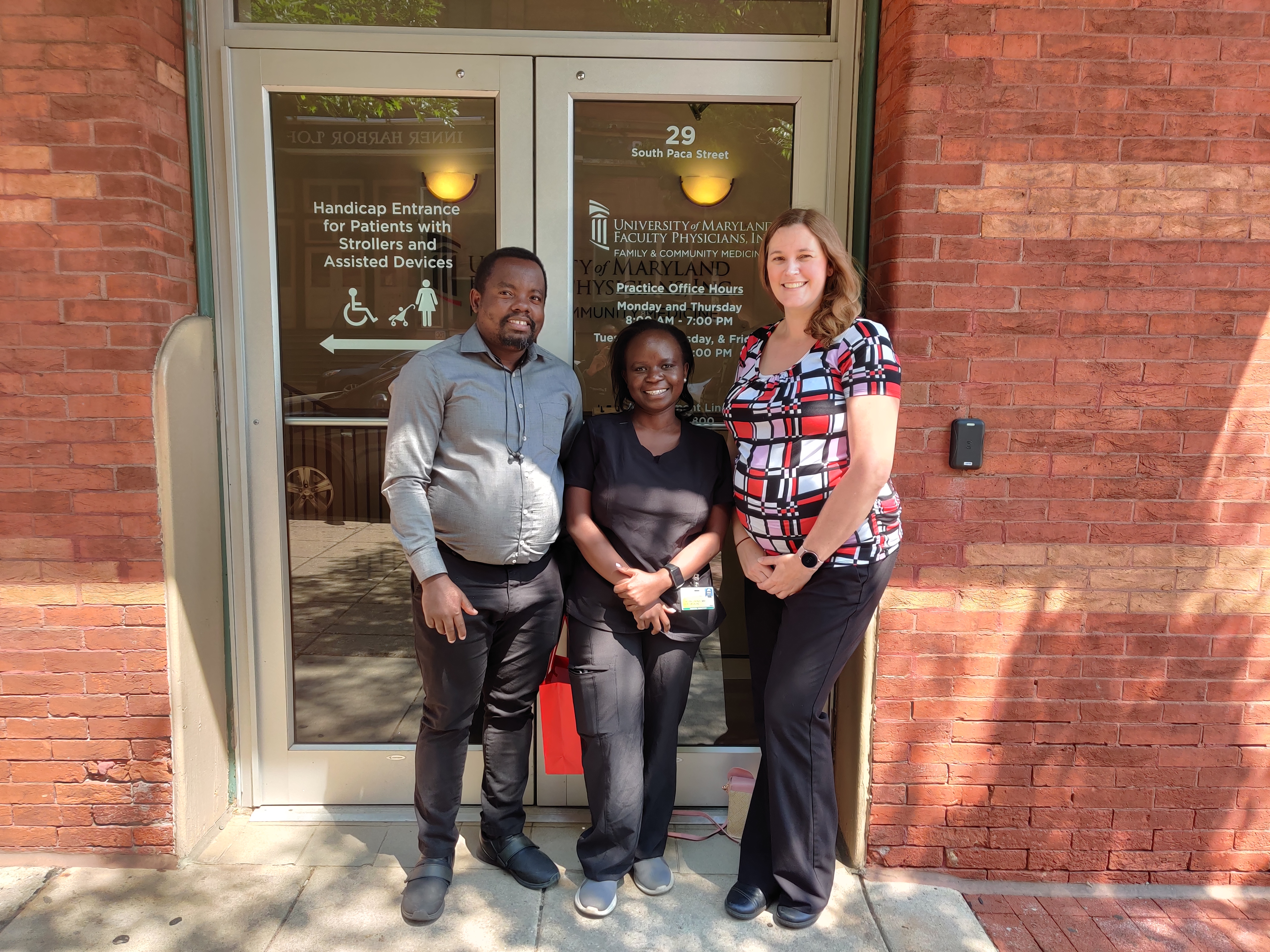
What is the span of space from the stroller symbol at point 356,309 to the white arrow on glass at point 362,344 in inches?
2.6

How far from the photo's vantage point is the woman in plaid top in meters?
2.31

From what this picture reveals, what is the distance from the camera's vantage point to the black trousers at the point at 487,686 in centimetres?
257

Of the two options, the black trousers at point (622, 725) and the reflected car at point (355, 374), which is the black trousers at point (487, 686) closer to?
the black trousers at point (622, 725)

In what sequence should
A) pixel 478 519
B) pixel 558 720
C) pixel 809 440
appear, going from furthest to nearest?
pixel 558 720 → pixel 478 519 → pixel 809 440

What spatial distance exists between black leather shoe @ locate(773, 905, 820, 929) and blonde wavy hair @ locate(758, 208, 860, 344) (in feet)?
5.77

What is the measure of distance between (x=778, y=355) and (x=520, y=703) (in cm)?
140

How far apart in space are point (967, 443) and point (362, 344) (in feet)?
7.07

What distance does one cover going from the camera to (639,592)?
2506 mm

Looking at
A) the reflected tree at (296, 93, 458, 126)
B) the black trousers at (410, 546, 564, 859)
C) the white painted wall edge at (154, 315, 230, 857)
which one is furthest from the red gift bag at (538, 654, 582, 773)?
the reflected tree at (296, 93, 458, 126)

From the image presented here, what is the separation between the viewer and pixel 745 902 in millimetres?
2654

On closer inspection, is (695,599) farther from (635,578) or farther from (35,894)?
(35,894)

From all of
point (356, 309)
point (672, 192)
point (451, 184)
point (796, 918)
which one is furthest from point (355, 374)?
point (796, 918)

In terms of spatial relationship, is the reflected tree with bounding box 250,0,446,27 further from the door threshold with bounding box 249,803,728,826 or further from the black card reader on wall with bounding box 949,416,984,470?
the door threshold with bounding box 249,803,728,826

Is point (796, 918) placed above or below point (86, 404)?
below
